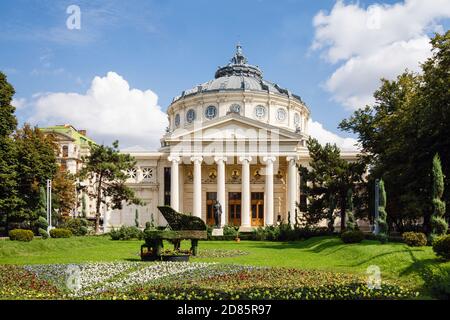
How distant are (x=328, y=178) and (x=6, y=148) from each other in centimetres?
2771

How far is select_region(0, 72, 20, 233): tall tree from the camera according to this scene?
1446 inches

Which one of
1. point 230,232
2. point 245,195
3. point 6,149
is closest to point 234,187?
point 245,195

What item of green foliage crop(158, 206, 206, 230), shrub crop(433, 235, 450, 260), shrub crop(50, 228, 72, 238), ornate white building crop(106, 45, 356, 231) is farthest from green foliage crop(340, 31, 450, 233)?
shrub crop(50, 228, 72, 238)

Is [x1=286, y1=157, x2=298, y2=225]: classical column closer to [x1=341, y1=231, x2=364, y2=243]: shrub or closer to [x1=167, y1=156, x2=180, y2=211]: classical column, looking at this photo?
[x1=167, y1=156, x2=180, y2=211]: classical column

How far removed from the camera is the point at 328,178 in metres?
41.9

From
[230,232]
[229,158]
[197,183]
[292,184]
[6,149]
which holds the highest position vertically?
[229,158]

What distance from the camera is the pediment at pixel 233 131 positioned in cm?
5688

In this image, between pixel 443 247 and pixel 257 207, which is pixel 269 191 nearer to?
pixel 257 207

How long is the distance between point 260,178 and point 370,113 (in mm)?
23533

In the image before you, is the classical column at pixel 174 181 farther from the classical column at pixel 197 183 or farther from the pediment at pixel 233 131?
the pediment at pixel 233 131

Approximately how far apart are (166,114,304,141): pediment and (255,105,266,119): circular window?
41.7ft

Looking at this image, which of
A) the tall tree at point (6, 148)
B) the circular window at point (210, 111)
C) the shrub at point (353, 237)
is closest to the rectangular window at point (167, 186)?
the circular window at point (210, 111)

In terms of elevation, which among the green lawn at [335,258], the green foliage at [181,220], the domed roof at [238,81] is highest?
the domed roof at [238,81]

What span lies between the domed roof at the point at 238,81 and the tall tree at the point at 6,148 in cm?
3686
